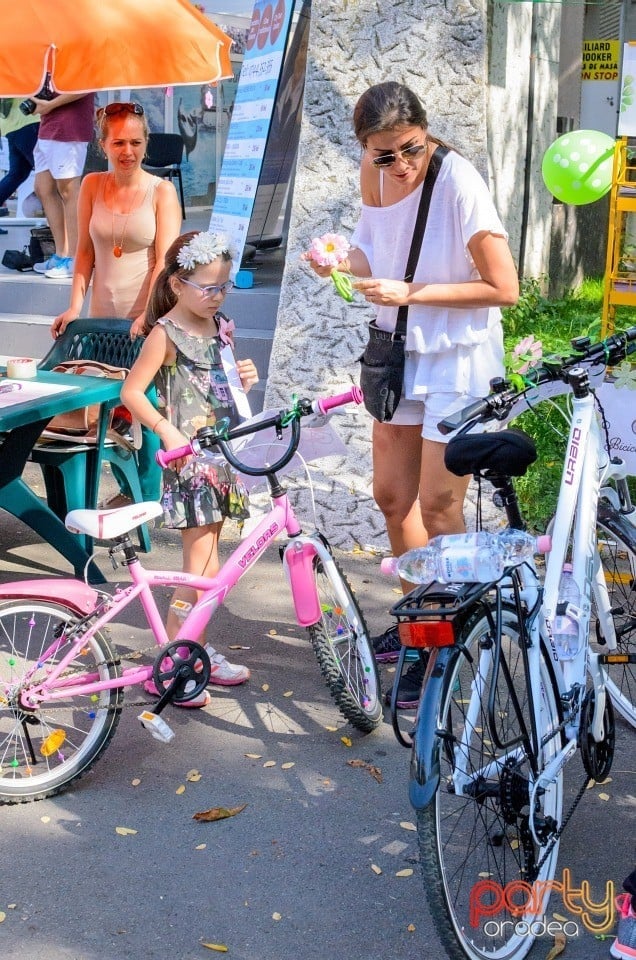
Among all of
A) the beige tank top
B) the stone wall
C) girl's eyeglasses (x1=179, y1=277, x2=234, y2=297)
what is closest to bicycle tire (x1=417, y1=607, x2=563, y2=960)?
girl's eyeglasses (x1=179, y1=277, x2=234, y2=297)

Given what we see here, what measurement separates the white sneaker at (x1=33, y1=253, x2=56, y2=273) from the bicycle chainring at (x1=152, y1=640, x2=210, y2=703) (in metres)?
6.11

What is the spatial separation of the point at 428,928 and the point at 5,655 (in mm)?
1839

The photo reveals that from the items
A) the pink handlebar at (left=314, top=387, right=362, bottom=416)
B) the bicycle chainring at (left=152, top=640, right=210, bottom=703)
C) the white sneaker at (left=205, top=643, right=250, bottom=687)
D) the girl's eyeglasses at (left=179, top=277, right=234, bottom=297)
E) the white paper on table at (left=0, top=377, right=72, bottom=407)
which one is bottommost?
the white sneaker at (left=205, top=643, right=250, bottom=687)

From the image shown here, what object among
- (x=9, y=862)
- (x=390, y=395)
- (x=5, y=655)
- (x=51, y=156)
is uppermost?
(x=51, y=156)

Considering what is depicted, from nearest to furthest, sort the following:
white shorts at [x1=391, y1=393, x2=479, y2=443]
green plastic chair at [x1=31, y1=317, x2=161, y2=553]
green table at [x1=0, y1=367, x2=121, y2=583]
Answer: white shorts at [x1=391, y1=393, x2=479, y2=443], green table at [x1=0, y1=367, x2=121, y2=583], green plastic chair at [x1=31, y1=317, x2=161, y2=553]

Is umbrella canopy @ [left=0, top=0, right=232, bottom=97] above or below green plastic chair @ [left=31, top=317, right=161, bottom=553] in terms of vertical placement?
above

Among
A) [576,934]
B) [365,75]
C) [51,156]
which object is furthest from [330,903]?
[51,156]

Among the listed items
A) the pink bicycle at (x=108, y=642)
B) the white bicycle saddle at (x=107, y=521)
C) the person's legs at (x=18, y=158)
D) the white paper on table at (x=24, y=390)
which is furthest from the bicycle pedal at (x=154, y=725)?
the person's legs at (x=18, y=158)

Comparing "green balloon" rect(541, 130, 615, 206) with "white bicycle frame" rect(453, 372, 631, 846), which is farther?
"green balloon" rect(541, 130, 615, 206)

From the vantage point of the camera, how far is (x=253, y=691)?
440cm

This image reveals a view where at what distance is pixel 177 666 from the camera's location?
3697 mm

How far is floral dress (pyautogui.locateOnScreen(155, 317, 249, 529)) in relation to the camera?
160 inches

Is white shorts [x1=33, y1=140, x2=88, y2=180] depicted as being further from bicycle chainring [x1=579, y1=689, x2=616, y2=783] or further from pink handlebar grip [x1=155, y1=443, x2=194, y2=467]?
bicycle chainring [x1=579, y1=689, x2=616, y2=783]

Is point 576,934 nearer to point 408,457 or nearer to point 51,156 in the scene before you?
point 408,457
